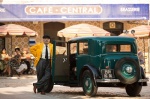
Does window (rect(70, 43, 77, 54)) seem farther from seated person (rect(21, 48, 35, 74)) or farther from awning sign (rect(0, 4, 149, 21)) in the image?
awning sign (rect(0, 4, 149, 21))

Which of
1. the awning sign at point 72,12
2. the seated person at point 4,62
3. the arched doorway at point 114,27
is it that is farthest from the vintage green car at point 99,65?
the arched doorway at point 114,27

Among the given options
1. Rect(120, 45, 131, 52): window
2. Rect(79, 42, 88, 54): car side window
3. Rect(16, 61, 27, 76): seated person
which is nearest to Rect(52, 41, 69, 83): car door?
Rect(79, 42, 88, 54): car side window

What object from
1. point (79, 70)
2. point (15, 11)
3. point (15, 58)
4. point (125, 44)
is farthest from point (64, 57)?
point (15, 11)

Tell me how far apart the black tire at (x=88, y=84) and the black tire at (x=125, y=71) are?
685 millimetres

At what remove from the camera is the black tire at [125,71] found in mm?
14266

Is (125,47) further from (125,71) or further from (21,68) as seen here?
(21,68)

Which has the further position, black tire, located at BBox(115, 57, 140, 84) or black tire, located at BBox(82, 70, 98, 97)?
black tire, located at BBox(82, 70, 98, 97)

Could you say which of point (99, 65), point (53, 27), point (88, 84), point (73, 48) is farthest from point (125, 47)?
point (53, 27)

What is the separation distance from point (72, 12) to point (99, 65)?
53.9 feet

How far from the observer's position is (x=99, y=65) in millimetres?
14461

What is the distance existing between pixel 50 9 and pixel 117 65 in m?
16.7

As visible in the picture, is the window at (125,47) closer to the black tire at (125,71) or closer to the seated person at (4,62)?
the black tire at (125,71)

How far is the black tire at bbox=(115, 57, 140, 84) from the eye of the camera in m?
14.3

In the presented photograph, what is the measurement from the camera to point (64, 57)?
51.9ft
